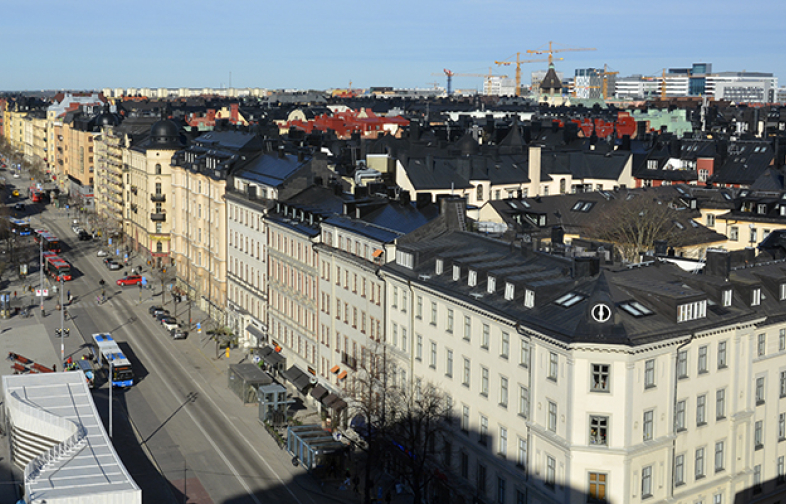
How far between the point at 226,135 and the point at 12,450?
58961 mm

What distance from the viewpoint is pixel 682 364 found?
172 ft

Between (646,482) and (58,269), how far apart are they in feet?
325

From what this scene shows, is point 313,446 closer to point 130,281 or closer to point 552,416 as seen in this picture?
point 552,416

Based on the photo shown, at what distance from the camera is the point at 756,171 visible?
125688 mm

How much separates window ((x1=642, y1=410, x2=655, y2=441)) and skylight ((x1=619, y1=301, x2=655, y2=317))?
4.77m

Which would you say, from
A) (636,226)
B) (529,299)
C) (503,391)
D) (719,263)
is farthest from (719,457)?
(636,226)

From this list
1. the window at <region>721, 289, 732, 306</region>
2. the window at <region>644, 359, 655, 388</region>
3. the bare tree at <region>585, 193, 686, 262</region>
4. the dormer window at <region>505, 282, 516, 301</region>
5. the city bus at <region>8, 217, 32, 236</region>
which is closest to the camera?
the window at <region>644, 359, 655, 388</region>

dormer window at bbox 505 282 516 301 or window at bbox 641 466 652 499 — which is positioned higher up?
dormer window at bbox 505 282 516 301

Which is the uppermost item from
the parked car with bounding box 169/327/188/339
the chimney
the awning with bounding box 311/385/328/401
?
the chimney

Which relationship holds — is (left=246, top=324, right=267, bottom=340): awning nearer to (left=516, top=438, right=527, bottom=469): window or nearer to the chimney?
(left=516, top=438, right=527, bottom=469): window

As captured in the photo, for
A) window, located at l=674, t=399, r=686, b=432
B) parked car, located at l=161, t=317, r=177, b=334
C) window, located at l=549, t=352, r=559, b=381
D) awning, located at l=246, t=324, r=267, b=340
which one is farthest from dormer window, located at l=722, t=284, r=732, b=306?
parked car, located at l=161, t=317, r=177, b=334

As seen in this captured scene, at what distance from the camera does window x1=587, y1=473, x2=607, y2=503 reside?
166ft

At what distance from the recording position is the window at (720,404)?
5477 centimetres

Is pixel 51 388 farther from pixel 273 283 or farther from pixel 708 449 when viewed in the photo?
pixel 708 449
